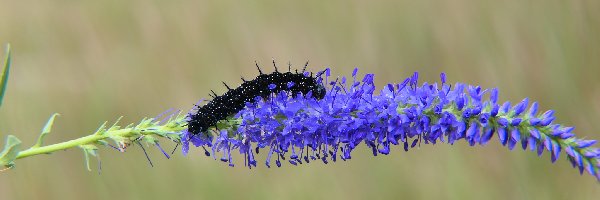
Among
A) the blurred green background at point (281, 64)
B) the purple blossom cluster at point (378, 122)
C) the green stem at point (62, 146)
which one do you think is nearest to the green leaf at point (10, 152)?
the green stem at point (62, 146)

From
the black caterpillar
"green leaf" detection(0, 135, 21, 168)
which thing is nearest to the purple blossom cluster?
the black caterpillar

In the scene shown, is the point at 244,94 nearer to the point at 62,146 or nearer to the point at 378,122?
the point at 378,122

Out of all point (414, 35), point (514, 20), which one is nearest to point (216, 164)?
point (414, 35)

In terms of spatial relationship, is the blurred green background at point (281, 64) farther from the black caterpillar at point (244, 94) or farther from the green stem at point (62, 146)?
the green stem at point (62, 146)

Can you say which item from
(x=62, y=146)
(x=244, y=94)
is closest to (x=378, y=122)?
(x=244, y=94)

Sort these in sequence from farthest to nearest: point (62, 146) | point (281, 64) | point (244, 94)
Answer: point (281, 64), point (244, 94), point (62, 146)

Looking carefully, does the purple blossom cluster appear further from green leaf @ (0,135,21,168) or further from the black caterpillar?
green leaf @ (0,135,21,168)

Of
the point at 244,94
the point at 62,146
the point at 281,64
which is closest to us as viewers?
the point at 62,146

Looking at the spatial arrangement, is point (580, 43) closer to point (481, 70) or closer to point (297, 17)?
point (481, 70)
